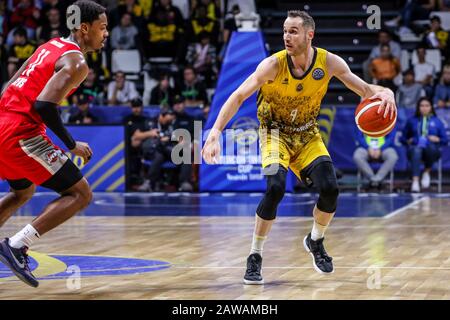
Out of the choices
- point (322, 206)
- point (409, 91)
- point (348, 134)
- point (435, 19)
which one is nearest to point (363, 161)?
point (348, 134)

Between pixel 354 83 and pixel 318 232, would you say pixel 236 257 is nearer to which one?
pixel 318 232

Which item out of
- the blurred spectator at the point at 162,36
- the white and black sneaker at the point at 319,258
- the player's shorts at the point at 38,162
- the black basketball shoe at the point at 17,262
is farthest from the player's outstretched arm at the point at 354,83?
the blurred spectator at the point at 162,36

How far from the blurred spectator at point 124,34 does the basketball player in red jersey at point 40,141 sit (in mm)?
12863

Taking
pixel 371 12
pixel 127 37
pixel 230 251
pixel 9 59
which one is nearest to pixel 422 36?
pixel 371 12

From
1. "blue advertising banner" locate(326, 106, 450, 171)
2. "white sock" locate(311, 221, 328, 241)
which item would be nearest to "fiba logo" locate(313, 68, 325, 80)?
"white sock" locate(311, 221, 328, 241)

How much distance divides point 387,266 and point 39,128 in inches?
123

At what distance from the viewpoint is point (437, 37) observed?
61.8ft

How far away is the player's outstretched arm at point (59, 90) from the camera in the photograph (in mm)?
6316

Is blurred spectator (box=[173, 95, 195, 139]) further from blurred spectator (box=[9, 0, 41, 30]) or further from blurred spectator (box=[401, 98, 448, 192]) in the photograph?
blurred spectator (box=[9, 0, 41, 30])

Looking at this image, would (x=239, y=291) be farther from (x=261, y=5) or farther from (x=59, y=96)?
(x=261, y=5)

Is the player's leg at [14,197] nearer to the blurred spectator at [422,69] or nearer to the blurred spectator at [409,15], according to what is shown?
the blurred spectator at [422,69]

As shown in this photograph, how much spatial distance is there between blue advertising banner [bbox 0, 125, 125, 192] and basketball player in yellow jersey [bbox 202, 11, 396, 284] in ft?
29.0

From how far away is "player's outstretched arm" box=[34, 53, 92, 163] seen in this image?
632cm
